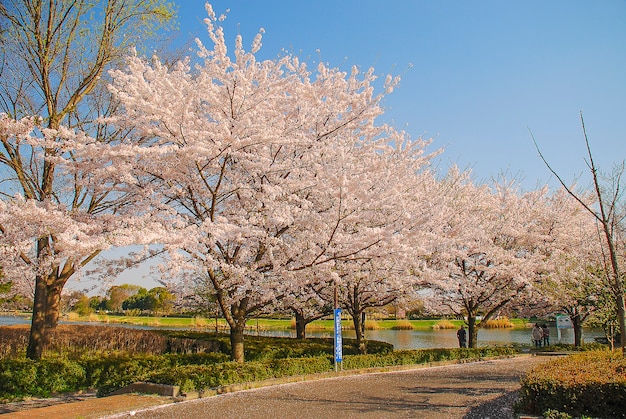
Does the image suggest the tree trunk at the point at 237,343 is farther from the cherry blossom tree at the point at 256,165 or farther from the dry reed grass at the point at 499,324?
the dry reed grass at the point at 499,324

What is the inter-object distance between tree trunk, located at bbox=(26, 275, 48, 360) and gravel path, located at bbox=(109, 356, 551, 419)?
5824mm

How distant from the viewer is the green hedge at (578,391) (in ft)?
19.9

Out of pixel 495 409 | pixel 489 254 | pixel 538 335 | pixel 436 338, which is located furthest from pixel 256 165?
pixel 436 338

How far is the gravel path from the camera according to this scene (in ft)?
24.7

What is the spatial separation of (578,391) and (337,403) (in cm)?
400

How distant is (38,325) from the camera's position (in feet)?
39.3

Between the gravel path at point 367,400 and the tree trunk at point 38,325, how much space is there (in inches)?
229

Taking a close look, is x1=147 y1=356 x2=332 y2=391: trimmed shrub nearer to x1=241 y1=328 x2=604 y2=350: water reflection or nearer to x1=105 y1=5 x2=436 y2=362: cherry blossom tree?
x1=105 y1=5 x2=436 y2=362: cherry blossom tree

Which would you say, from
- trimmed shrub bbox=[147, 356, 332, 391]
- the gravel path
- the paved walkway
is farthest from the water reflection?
the paved walkway

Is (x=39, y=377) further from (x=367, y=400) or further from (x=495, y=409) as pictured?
(x=495, y=409)

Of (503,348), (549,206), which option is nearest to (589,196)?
(549,206)

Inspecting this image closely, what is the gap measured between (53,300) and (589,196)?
2300cm

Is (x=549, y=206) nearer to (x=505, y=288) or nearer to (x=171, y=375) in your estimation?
(x=505, y=288)

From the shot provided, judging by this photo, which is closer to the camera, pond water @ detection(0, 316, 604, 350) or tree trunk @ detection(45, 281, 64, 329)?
tree trunk @ detection(45, 281, 64, 329)
